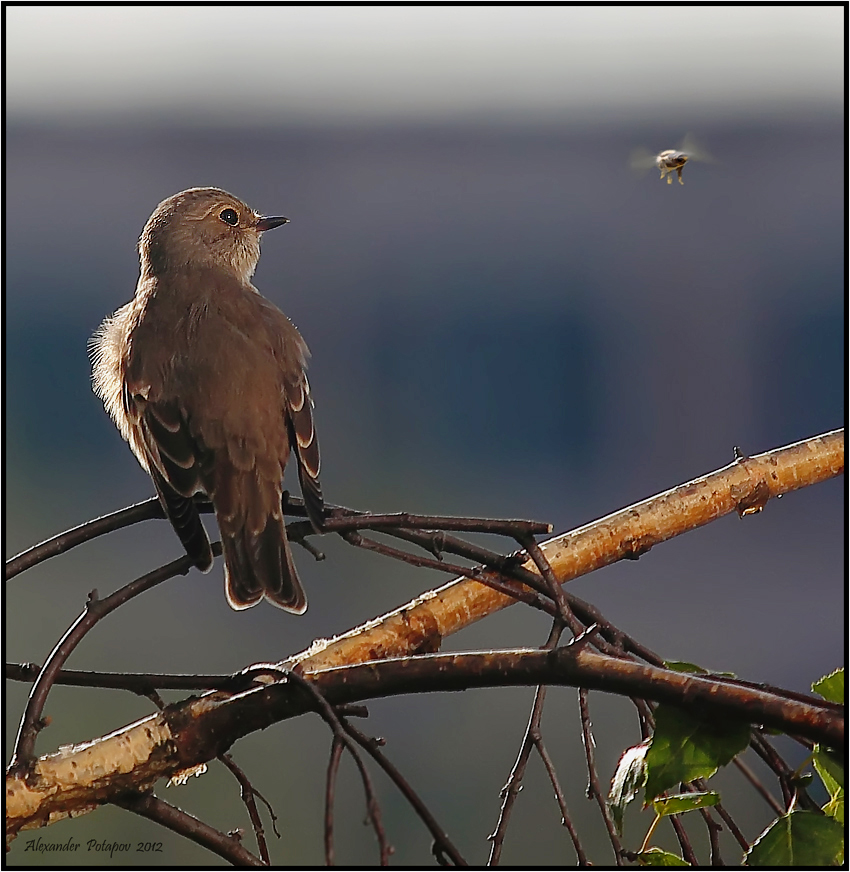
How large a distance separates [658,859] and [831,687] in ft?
0.91

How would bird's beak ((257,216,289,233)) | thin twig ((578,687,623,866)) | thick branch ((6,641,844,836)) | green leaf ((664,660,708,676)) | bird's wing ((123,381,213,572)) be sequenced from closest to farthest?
thick branch ((6,641,844,836))
green leaf ((664,660,708,676))
thin twig ((578,687,623,866))
bird's wing ((123,381,213,572))
bird's beak ((257,216,289,233))

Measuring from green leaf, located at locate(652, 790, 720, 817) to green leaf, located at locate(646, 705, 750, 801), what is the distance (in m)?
0.07

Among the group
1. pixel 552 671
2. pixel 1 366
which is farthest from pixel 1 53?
pixel 552 671

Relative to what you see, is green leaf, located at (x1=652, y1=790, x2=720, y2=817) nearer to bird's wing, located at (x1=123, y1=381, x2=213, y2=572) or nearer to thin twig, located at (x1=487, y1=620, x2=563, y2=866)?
thin twig, located at (x1=487, y1=620, x2=563, y2=866)

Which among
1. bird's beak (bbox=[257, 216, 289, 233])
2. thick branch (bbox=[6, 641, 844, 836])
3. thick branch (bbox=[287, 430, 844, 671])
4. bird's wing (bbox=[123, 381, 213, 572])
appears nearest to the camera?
thick branch (bbox=[6, 641, 844, 836])

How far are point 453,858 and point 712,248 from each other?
668 centimetres

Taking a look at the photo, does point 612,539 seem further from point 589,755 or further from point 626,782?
point 626,782

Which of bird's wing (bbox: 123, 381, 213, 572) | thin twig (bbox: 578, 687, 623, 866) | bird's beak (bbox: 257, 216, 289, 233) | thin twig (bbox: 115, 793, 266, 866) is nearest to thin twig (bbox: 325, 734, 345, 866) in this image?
thin twig (bbox: 115, 793, 266, 866)

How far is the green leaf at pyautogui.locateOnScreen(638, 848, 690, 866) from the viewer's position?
117cm

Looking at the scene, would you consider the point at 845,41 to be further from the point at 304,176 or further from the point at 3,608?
the point at 304,176

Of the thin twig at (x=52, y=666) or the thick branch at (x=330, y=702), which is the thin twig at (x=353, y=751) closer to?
the thick branch at (x=330, y=702)

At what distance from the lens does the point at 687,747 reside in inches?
41.3

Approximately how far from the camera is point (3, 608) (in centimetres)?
151

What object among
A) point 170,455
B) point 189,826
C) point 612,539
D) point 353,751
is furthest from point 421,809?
point 170,455
